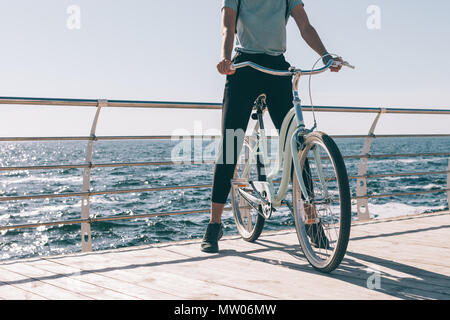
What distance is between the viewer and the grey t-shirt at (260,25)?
288 cm

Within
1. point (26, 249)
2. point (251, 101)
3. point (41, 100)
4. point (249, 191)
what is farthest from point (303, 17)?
point (26, 249)

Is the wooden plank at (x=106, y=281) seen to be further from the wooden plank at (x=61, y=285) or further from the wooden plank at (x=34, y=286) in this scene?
the wooden plank at (x=34, y=286)

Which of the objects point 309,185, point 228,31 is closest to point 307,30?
point 228,31

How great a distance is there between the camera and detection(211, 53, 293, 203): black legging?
2924 mm

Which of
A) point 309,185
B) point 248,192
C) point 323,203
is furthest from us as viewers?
point 248,192

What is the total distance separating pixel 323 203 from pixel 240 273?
515mm

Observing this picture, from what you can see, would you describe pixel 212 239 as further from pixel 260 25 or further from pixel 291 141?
pixel 260 25

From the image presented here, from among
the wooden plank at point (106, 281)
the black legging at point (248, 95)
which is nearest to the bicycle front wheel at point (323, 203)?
the black legging at point (248, 95)

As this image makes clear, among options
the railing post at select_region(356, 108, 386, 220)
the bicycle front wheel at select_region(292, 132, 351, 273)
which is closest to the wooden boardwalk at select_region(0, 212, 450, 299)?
the bicycle front wheel at select_region(292, 132, 351, 273)

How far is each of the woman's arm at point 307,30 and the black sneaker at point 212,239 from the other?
1171mm

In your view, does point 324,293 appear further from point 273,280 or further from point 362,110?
point 362,110

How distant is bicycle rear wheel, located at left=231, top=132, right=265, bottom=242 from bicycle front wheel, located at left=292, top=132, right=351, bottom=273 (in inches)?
17.8

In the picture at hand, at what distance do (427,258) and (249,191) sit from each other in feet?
3.54

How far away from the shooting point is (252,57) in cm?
292
